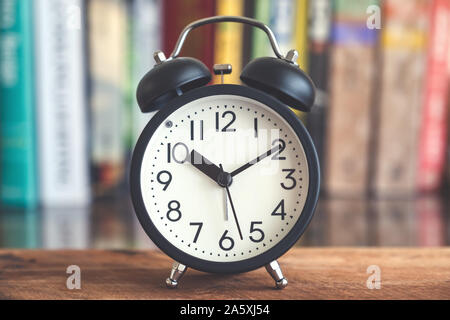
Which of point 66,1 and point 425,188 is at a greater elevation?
point 66,1

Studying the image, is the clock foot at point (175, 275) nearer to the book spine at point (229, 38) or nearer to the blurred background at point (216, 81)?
the blurred background at point (216, 81)

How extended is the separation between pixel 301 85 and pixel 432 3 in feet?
3.59

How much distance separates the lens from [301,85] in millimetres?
667

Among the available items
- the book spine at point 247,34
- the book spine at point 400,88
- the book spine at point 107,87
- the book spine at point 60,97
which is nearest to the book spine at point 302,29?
the book spine at point 247,34

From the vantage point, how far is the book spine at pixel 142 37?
1.54 meters

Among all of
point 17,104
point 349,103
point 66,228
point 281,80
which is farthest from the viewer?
point 349,103

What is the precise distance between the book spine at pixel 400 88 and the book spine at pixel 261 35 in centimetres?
35

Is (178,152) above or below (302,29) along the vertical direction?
below

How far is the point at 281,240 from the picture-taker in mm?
675

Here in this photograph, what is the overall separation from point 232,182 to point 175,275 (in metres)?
0.15

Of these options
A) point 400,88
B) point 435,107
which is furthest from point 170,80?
point 435,107

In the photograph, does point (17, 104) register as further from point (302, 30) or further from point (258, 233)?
point (258, 233)
